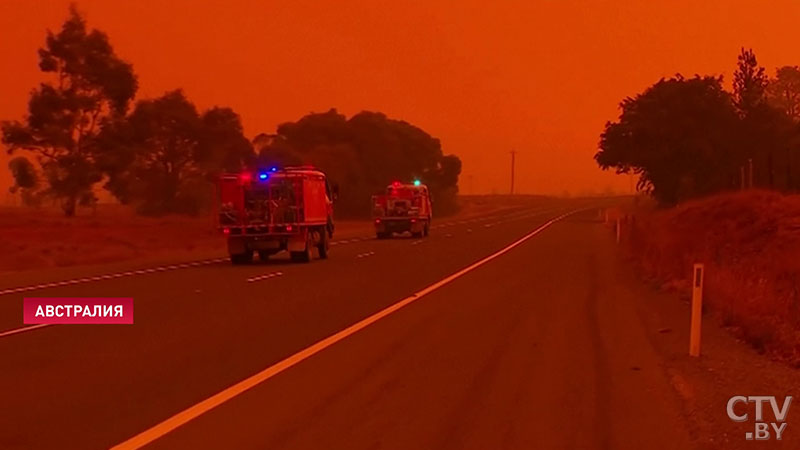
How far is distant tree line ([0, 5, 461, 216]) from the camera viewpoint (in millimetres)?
62656

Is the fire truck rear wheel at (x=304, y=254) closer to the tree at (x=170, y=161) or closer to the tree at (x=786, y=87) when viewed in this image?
the tree at (x=170, y=161)

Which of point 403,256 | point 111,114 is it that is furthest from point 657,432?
point 111,114

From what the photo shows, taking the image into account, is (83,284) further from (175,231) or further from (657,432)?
(175,231)

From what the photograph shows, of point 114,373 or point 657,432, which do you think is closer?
point 657,432

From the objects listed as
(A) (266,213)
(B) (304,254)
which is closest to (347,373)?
(A) (266,213)

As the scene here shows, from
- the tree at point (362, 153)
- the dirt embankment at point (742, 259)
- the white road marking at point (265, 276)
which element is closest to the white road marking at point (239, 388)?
the dirt embankment at point (742, 259)

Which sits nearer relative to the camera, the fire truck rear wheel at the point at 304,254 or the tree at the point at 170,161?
the fire truck rear wheel at the point at 304,254

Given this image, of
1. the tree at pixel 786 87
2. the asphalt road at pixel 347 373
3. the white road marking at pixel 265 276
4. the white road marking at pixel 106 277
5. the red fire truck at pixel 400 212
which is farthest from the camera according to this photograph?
the tree at pixel 786 87

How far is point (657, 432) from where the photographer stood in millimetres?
8445

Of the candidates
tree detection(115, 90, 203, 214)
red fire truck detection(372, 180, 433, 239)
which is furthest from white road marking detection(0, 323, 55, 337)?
tree detection(115, 90, 203, 214)

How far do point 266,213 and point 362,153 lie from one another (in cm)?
7197

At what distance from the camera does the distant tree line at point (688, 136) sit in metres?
66.3

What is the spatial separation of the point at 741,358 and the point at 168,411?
701cm

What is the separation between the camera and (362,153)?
103812mm
